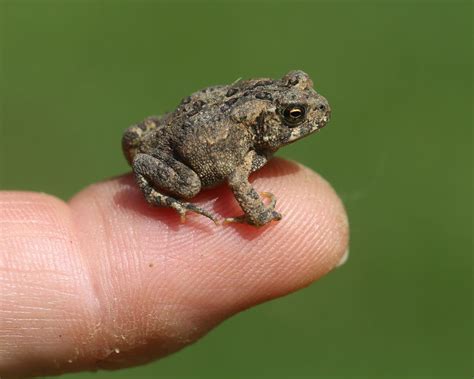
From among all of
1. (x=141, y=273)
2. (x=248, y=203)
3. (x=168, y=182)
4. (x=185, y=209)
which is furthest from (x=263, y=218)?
(x=141, y=273)

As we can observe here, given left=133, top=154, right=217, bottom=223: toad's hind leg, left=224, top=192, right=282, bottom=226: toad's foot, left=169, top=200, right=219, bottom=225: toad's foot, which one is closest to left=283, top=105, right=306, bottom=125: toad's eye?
left=224, top=192, right=282, bottom=226: toad's foot

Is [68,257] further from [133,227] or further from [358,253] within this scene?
[358,253]

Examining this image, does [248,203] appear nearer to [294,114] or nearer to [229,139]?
[229,139]

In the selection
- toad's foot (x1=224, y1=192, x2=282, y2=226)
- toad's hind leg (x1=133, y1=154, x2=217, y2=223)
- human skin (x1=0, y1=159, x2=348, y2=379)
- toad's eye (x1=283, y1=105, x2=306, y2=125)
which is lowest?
human skin (x1=0, y1=159, x2=348, y2=379)

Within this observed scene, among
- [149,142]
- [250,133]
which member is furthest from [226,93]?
[149,142]

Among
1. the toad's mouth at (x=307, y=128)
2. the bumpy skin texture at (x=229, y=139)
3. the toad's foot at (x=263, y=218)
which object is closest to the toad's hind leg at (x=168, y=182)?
the bumpy skin texture at (x=229, y=139)

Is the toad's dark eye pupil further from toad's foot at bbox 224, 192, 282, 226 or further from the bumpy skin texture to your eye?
toad's foot at bbox 224, 192, 282, 226
